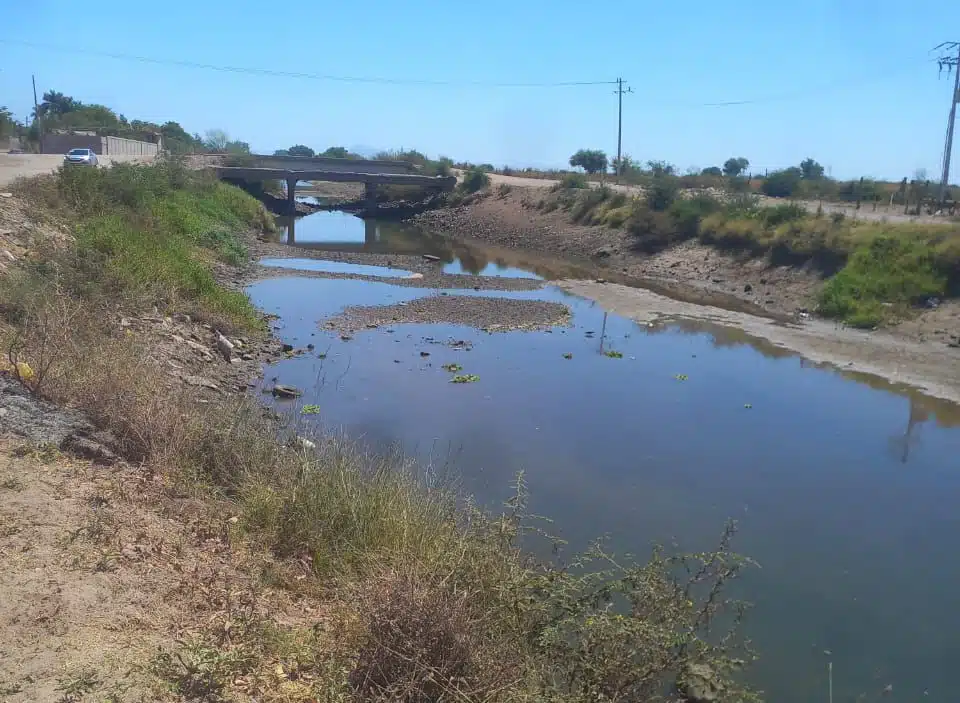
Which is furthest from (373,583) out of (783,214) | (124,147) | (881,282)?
(124,147)

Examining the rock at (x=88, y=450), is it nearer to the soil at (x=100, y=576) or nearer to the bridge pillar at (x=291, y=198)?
the soil at (x=100, y=576)

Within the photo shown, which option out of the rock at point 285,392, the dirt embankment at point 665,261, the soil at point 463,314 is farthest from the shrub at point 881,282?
the rock at point 285,392

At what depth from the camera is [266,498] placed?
22.7ft

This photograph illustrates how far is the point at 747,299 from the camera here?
26781 millimetres

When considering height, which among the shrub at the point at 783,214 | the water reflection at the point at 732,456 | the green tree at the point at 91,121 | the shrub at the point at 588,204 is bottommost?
the water reflection at the point at 732,456

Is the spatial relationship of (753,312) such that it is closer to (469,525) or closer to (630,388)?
(630,388)

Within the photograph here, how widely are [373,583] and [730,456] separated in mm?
8138

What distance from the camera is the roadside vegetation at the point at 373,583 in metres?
4.70

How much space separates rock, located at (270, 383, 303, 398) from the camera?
13750mm

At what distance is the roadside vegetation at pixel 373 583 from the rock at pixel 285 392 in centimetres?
306

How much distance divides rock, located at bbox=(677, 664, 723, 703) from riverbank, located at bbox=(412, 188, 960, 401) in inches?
503

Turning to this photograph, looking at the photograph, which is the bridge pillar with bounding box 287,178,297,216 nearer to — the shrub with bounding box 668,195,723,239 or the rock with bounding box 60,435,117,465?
the shrub with bounding box 668,195,723,239

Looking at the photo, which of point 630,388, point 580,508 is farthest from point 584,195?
point 580,508

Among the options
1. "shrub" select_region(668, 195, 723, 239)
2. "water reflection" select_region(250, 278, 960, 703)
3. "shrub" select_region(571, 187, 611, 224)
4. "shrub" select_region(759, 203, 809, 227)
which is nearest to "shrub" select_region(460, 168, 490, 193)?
"shrub" select_region(571, 187, 611, 224)
